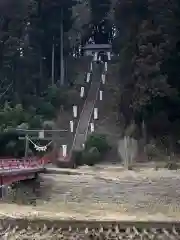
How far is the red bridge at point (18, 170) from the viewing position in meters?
25.3

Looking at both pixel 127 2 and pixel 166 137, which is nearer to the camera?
pixel 166 137

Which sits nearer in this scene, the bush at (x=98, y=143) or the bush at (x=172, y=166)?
the bush at (x=172, y=166)

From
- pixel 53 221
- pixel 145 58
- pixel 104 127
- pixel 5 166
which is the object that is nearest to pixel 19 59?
pixel 104 127

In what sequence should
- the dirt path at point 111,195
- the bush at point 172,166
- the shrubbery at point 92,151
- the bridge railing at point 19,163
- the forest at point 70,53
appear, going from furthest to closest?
the forest at point 70,53 → the shrubbery at point 92,151 → the bush at point 172,166 → the bridge railing at point 19,163 → the dirt path at point 111,195

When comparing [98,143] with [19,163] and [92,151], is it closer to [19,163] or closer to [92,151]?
[92,151]

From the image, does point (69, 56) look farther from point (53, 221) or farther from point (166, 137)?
point (53, 221)

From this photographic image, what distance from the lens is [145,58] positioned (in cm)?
3372

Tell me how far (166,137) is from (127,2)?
32.8 feet

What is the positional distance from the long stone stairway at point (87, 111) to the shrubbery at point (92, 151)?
96 centimetres

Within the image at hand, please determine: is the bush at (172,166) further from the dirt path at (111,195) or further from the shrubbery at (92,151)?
the shrubbery at (92,151)

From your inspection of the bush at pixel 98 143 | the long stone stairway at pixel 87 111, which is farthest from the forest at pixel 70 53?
the bush at pixel 98 143

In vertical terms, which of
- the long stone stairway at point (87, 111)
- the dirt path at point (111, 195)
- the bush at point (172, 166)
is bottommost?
the dirt path at point (111, 195)

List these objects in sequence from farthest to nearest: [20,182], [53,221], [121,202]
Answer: [20,182], [121,202], [53,221]

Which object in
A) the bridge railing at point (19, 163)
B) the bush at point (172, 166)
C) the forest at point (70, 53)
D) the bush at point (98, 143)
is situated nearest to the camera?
the bridge railing at point (19, 163)
